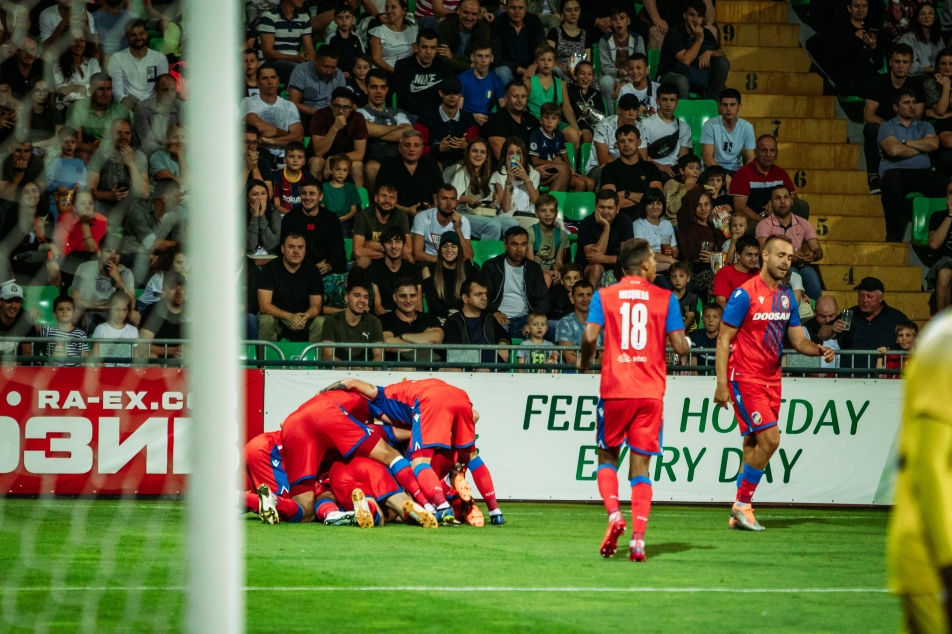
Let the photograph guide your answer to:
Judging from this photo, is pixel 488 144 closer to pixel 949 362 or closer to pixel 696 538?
pixel 696 538

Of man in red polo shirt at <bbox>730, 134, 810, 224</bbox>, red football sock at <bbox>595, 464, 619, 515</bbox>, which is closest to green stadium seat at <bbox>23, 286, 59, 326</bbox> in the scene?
red football sock at <bbox>595, 464, 619, 515</bbox>

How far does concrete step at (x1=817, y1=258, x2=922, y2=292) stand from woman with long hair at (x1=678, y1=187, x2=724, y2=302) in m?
2.34

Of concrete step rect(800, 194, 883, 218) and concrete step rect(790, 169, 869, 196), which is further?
concrete step rect(790, 169, 869, 196)

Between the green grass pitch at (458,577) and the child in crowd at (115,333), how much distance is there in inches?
57.2

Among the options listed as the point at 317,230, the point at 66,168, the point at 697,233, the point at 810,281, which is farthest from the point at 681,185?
the point at 66,168

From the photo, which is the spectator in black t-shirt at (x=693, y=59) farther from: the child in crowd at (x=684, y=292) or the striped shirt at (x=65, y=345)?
the striped shirt at (x=65, y=345)

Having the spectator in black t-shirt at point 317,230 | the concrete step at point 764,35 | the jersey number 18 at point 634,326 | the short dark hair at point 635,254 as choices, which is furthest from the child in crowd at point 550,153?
the jersey number 18 at point 634,326

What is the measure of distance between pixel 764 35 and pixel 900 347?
23.0ft

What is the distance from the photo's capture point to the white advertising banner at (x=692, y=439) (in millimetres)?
11898

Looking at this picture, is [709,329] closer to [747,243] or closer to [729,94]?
[747,243]

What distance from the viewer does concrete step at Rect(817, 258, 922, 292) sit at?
15922 millimetres

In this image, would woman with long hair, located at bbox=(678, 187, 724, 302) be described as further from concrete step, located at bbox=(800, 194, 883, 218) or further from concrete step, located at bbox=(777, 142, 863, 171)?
concrete step, located at bbox=(777, 142, 863, 171)

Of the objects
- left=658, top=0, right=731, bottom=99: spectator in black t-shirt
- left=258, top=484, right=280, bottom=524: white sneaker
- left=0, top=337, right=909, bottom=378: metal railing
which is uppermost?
left=658, top=0, right=731, bottom=99: spectator in black t-shirt

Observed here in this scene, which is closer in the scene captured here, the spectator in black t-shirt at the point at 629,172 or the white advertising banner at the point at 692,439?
the white advertising banner at the point at 692,439
